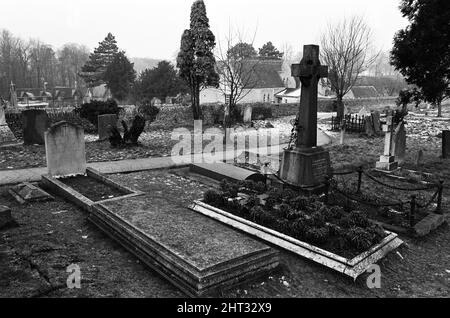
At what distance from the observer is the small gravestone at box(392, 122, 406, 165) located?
1228 cm

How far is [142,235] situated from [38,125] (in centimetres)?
1122

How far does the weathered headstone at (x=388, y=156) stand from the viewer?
11.8m

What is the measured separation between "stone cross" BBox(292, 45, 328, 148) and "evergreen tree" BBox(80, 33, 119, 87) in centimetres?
4914

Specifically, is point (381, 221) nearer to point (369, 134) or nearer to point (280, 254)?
point (280, 254)

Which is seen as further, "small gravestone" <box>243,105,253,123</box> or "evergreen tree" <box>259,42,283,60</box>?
"evergreen tree" <box>259,42,283,60</box>

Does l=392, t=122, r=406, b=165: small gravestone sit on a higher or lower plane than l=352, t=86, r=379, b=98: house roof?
lower

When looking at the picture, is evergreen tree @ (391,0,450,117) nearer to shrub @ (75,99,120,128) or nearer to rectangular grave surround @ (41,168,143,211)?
rectangular grave surround @ (41,168,143,211)

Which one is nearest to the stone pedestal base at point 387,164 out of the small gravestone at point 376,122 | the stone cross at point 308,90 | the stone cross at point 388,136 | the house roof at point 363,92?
the stone cross at point 388,136

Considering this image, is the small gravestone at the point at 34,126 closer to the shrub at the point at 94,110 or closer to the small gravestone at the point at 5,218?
the shrub at the point at 94,110

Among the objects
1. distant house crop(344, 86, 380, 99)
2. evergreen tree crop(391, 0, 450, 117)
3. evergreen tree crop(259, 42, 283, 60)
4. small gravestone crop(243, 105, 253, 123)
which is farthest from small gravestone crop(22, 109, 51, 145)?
evergreen tree crop(259, 42, 283, 60)

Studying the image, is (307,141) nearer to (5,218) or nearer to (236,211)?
(236,211)

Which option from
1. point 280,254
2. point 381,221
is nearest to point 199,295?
point 280,254

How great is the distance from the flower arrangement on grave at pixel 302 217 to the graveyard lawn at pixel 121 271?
0.43 meters

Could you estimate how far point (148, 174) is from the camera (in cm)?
1116
